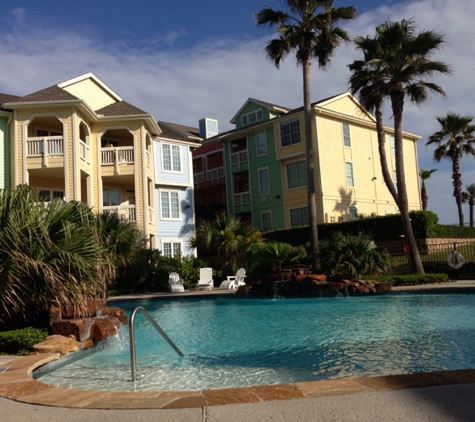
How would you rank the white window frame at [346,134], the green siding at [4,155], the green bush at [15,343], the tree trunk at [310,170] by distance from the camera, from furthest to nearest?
the white window frame at [346,134] < the green siding at [4,155] < the tree trunk at [310,170] < the green bush at [15,343]

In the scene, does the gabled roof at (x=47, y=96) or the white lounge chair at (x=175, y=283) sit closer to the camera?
the white lounge chair at (x=175, y=283)

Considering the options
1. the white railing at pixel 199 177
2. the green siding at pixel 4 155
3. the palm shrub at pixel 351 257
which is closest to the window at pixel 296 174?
the white railing at pixel 199 177

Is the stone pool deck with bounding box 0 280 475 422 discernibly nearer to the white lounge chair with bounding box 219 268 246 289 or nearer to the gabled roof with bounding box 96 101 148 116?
the white lounge chair with bounding box 219 268 246 289

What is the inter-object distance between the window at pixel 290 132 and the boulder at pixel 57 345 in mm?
26776

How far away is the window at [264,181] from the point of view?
3597cm

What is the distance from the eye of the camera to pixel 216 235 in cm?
2550

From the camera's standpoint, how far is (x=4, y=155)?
972 inches

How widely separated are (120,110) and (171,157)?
524 cm

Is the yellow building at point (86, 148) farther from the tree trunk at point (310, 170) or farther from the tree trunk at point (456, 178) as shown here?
the tree trunk at point (456, 178)

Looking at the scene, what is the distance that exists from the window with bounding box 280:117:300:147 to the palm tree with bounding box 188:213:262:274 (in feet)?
32.4

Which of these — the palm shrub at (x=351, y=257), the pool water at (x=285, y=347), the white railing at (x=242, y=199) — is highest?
the white railing at (x=242, y=199)

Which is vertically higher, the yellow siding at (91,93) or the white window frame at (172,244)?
the yellow siding at (91,93)

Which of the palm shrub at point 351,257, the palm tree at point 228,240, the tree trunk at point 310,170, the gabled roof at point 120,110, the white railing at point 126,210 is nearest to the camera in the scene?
the palm shrub at point 351,257

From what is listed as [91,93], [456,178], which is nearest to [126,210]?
[91,93]
